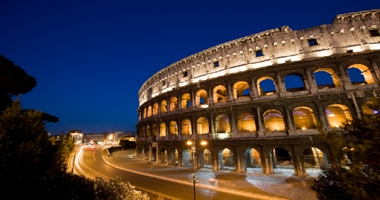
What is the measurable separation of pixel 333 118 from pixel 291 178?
9576 millimetres

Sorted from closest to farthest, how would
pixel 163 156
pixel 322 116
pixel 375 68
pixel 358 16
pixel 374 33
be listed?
pixel 375 68, pixel 322 116, pixel 374 33, pixel 358 16, pixel 163 156

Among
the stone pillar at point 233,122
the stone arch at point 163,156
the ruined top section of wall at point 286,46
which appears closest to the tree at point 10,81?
the ruined top section of wall at point 286,46

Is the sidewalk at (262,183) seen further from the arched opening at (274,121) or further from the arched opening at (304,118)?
the arched opening at (304,118)

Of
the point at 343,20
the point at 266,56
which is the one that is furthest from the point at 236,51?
the point at 343,20

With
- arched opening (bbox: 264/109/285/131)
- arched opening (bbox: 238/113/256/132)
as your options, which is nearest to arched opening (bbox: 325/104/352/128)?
arched opening (bbox: 264/109/285/131)

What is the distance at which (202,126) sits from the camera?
25.2 meters

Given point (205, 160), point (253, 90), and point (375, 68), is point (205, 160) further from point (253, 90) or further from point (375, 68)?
point (375, 68)

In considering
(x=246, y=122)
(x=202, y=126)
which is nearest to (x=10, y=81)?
(x=202, y=126)

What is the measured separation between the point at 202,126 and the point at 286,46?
16.5 m

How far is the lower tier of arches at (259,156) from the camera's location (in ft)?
52.8

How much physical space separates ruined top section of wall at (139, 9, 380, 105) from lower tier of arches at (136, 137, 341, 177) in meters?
9.60

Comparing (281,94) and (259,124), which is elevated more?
(281,94)

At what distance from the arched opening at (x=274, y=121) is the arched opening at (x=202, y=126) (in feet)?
29.1

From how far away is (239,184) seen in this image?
14.4 meters
